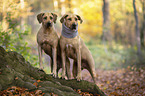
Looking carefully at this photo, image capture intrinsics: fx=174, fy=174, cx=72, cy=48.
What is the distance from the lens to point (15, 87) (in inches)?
163

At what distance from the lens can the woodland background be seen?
7871 millimetres

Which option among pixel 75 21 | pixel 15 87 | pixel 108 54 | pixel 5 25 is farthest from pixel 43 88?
pixel 108 54

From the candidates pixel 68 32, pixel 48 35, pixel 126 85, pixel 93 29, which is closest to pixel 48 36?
pixel 48 35

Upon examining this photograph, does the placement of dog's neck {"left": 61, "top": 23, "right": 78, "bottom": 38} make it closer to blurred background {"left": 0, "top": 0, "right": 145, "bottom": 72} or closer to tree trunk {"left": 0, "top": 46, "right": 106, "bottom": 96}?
tree trunk {"left": 0, "top": 46, "right": 106, "bottom": 96}

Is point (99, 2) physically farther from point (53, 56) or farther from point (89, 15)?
point (53, 56)

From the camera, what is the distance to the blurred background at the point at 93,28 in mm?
7859

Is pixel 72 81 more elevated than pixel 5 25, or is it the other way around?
pixel 5 25

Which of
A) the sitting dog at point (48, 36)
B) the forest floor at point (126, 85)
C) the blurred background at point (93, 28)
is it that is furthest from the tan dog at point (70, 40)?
the blurred background at point (93, 28)

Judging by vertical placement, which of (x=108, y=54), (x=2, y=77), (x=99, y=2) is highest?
(x=99, y=2)

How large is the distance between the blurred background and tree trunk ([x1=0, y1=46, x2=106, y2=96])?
6.84 feet

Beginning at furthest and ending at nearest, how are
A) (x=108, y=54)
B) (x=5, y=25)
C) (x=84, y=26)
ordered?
(x=84, y=26), (x=108, y=54), (x=5, y=25)

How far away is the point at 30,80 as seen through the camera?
181 inches

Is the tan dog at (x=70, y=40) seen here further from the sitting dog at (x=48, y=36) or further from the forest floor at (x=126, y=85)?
the forest floor at (x=126, y=85)

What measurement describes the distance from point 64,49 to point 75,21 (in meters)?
0.93
